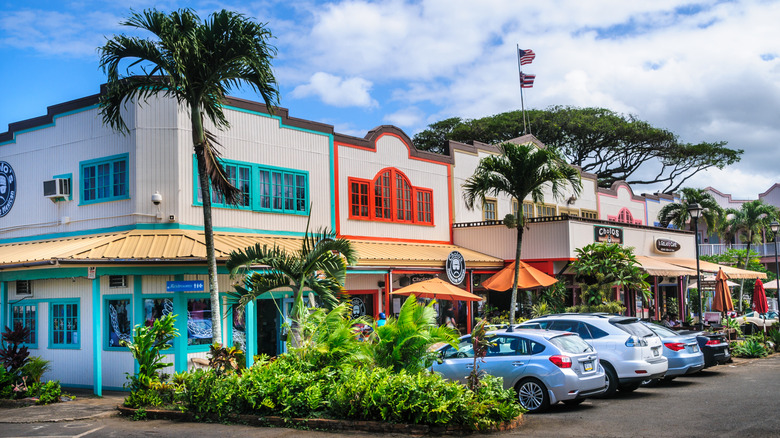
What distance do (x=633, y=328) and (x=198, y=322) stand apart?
975cm

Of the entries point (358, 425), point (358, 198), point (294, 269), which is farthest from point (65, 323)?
point (358, 425)

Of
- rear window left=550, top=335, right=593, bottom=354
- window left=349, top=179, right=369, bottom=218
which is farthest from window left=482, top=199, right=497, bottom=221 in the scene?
rear window left=550, top=335, right=593, bottom=354

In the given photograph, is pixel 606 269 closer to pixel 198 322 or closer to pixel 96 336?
pixel 198 322

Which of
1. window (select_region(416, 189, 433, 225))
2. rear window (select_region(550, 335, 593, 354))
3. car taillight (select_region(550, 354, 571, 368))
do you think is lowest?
car taillight (select_region(550, 354, 571, 368))

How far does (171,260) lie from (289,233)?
5385 mm

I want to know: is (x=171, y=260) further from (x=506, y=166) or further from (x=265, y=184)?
(x=506, y=166)

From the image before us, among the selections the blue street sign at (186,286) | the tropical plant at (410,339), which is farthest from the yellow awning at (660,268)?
the blue street sign at (186,286)

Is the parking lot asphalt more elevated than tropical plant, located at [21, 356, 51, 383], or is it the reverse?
tropical plant, located at [21, 356, 51, 383]

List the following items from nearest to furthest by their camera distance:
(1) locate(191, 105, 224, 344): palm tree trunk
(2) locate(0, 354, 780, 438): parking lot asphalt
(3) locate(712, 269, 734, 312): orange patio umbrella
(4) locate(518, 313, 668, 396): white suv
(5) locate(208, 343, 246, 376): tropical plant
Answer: (2) locate(0, 354, 780, 438): parking lot asphalt → (5) locate(208, 343, 246, 376): tropical plant → (1) locate(191, 105, 224, 344): palm tree trunk → (4) locate(518, 313, 668, 396): white suv → (3) locate(712, 269, 734, 312): orange patio umbrella

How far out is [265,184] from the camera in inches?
806

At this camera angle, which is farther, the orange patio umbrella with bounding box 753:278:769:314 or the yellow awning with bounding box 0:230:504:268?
the orange patio umbrella with bounding box 753:278:769:314

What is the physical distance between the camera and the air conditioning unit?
19.5 metres

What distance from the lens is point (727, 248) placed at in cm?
5112

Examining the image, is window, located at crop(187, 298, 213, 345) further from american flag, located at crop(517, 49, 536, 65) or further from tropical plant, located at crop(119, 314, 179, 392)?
american flag, located at crop(517, 49, 536, 65)
